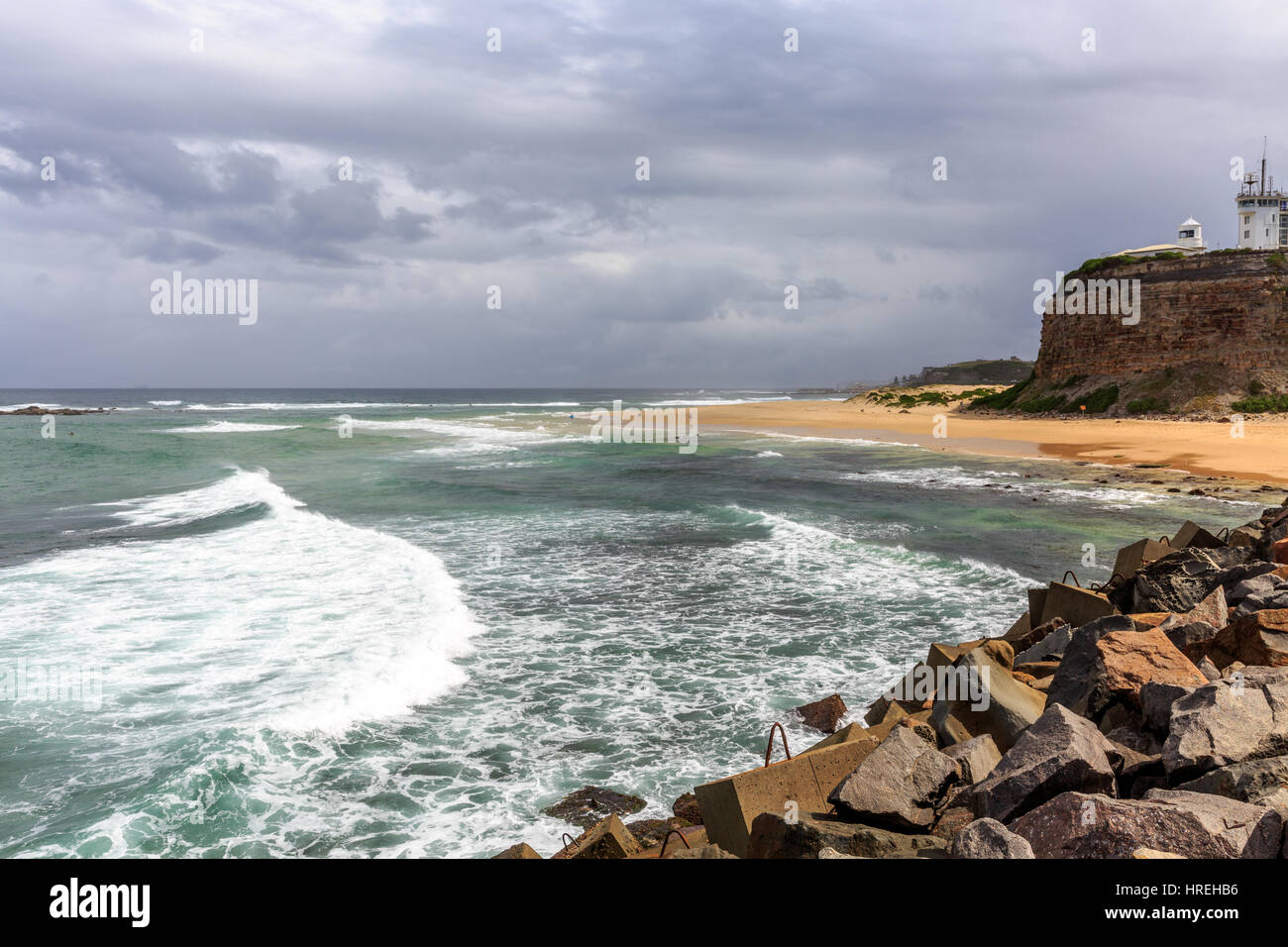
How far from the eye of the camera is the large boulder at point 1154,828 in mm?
3529

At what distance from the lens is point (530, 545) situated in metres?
16.6

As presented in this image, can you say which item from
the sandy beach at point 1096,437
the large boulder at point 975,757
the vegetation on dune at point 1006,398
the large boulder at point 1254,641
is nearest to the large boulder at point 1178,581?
the large boulder at point 1254,641

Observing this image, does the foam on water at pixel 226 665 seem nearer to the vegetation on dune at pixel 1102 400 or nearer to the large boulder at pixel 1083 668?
the large boulder at pixel 1083 668

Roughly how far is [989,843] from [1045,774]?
30.4 inches

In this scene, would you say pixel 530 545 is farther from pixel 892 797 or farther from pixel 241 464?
pixel 241 464

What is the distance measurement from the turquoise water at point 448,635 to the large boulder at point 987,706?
181cm

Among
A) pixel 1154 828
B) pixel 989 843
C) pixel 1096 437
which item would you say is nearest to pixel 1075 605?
pixel 1154 828

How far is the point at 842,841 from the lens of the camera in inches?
162

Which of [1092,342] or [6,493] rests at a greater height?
[1092,342]

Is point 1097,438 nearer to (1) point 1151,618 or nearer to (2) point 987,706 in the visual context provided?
(1) point 1151,618

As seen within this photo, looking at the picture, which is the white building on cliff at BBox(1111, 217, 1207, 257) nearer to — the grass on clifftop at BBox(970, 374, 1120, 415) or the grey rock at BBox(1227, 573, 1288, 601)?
the grass on clifftop at BBox(970, 374, 1120, 415)

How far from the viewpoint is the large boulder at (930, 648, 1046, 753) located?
18.9 feet

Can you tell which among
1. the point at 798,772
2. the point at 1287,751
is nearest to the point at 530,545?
the point at 798,772
